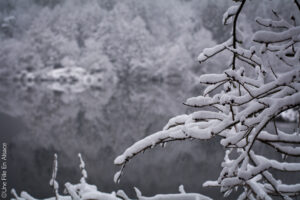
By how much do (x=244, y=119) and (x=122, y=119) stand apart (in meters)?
23.3

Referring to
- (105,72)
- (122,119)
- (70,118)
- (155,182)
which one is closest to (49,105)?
(70,118)

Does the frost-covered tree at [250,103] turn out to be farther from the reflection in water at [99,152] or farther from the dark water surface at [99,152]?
the dark water surface at [99,152]

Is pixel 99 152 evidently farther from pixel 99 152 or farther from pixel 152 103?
pixel 152 103

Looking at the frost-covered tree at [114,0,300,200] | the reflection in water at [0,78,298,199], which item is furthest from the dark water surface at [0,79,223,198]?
the frost-covered tree at [114,0,300,200]

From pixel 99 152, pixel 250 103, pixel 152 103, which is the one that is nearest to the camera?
pixel 250 103

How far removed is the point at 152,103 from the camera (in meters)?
31.9

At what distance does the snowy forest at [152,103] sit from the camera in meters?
1.09

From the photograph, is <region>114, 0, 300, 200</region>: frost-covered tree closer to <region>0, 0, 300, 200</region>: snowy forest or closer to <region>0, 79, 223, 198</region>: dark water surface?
<region>0, 0, 300, 200</region>: snowy forest

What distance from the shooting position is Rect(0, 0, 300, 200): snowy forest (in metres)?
1.09

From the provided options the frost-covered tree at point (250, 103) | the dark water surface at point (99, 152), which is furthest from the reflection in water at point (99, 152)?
the frost-covered tree at point (250, 103)

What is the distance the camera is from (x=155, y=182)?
43.6ft

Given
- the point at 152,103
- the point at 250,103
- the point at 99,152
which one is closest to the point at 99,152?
the point at 99,152

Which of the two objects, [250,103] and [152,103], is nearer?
[250,103]

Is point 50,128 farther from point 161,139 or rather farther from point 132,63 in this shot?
point 132,63
